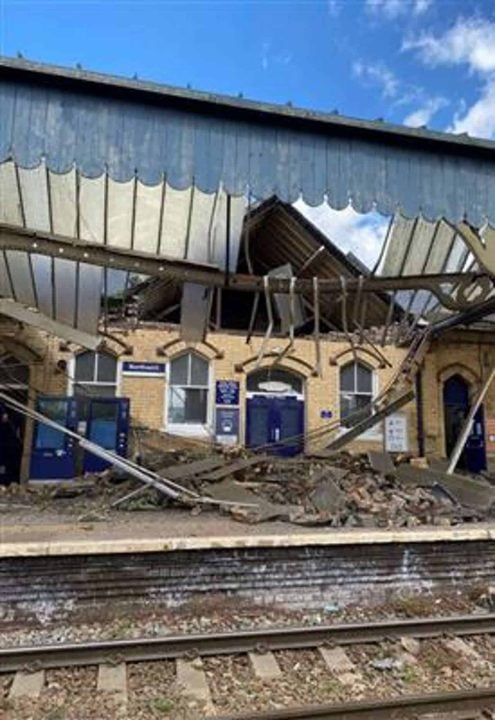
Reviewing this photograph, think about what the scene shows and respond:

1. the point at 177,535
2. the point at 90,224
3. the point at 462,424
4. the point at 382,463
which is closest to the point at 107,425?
the point at 382,463

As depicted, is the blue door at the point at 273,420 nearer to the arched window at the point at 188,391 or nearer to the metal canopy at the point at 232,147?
the arched window at the point at 188,391

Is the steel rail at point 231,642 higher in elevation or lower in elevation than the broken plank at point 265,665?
higher

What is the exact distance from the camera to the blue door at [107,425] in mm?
12422

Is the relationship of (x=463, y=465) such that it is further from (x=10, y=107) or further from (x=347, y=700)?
(x=10, y=107)

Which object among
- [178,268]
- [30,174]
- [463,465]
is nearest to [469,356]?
[463,465]

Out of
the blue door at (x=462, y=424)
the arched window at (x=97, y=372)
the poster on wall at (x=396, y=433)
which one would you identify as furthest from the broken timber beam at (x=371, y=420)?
the arched window at (x=97, y=372)

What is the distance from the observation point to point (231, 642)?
14.9ft

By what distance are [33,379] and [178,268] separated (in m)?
6.93

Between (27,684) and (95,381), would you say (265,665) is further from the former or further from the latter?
(95,381)

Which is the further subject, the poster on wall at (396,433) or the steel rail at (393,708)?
the poster on wall at (396,433)

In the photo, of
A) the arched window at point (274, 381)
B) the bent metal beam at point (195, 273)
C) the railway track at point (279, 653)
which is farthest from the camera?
the arched window at point (274, 381)

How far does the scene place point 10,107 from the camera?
509 centimetres

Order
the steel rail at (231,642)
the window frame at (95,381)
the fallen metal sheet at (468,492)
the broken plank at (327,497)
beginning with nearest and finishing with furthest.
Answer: the steel rail at (231,642)
the broken plank at (327,497)
the fallen metal sheet at (468,492)
the window frame at (95,381)

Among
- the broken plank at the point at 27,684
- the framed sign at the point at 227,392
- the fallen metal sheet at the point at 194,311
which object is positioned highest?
the fallen metal sheet at the point at 194,311
